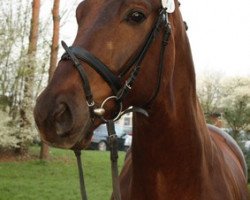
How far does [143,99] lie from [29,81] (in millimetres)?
16351

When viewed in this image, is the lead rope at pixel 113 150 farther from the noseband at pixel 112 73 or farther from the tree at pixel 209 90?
the tree at pixel 209 90

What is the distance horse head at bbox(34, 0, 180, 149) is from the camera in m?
2.19

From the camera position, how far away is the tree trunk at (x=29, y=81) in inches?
711

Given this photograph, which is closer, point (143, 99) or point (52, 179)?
point (143, 99)

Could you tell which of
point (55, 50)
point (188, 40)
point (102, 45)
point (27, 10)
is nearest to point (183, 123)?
point (188, 40)

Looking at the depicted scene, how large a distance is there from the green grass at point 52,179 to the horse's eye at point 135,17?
820 centimetres

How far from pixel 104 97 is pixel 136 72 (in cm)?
22

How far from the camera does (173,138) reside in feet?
9.30

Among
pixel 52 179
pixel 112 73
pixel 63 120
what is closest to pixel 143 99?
pixel 112 73

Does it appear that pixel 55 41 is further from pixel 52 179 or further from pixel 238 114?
pixel 238 114

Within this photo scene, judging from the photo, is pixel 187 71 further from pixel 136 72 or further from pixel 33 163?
pixel 33 163

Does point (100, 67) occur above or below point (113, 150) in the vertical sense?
above

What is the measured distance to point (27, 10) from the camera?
1909 cm

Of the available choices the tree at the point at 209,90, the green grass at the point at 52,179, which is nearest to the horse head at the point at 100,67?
the green grass at the point at 52,179
